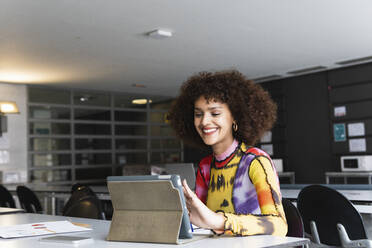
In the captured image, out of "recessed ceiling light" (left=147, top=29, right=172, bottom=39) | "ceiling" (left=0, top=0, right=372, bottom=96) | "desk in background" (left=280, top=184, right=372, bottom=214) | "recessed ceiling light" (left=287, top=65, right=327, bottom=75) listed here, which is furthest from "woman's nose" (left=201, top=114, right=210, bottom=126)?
"recessed ceiling light" (left=287, top=65, right=327, bottom=75)

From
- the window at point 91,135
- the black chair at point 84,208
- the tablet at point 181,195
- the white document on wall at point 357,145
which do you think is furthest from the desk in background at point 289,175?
the tablet at point 181,195

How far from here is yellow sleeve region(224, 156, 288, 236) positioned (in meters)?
1.42

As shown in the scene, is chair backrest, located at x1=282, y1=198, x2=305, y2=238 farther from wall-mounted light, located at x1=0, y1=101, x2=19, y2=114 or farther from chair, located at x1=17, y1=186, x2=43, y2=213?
wall-mounted light, located at x1=0, y1=101, x2=19, y2=114

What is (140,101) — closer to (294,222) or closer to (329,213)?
(329,213)

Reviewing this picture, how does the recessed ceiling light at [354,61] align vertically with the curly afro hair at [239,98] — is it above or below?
above

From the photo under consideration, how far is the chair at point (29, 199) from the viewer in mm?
4461

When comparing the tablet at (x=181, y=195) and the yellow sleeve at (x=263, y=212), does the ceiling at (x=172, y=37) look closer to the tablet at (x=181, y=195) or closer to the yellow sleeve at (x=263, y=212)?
the yellow sleeve at (x=263, y=212)

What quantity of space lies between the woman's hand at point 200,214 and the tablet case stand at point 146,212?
0.13ft

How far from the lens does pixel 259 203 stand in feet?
5.03

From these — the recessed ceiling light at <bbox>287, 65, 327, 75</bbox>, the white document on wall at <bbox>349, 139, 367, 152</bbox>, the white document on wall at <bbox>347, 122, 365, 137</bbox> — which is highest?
the recessed ceiling light at <bbox>287, 65, 327, 75</bbox>

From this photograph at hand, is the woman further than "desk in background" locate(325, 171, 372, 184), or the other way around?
"desk in background" locate(325, 171, 372, 184)

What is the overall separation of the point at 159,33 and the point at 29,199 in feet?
7.34

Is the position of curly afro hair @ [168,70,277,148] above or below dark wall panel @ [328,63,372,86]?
below

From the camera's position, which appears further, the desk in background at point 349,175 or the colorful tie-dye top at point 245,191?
the desk in background at point 349,175
